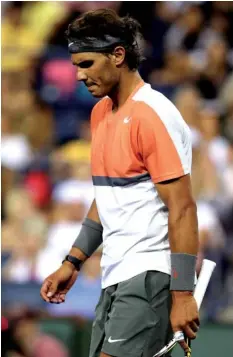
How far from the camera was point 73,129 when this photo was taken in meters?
8.86

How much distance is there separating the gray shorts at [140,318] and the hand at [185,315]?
14cm

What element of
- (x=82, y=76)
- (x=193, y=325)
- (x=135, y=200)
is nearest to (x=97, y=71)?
(x=82, y=76)

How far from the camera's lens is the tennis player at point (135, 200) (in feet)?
11.3

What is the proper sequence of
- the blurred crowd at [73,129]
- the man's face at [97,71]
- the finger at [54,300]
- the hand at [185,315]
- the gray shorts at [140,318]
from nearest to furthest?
the hand at [185,315]
the gray shorts at [140,318]
the man's face at [97,71]
the finger at [54,300]
the blurred crowd at [73,129]

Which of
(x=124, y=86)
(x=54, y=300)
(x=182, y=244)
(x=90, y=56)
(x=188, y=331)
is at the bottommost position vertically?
(x=54, y=300)

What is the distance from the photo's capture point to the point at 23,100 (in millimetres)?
9359

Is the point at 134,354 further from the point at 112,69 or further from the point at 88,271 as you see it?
the point at 88,271

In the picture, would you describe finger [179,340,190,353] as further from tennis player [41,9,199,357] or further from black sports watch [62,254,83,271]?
black sports watch [62,254,83,271]

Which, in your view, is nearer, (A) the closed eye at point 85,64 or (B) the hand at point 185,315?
(B) the hand at point 185,315

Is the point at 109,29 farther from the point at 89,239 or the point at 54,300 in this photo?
the point at 54,300

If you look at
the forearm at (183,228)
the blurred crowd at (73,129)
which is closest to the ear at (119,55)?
the forearm at (183,228)

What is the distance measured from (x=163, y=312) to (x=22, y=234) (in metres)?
4.33

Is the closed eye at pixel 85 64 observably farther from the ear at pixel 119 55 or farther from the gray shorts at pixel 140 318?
the gray shorts at pixel 140 318

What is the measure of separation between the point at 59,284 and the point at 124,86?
35.9 inches
